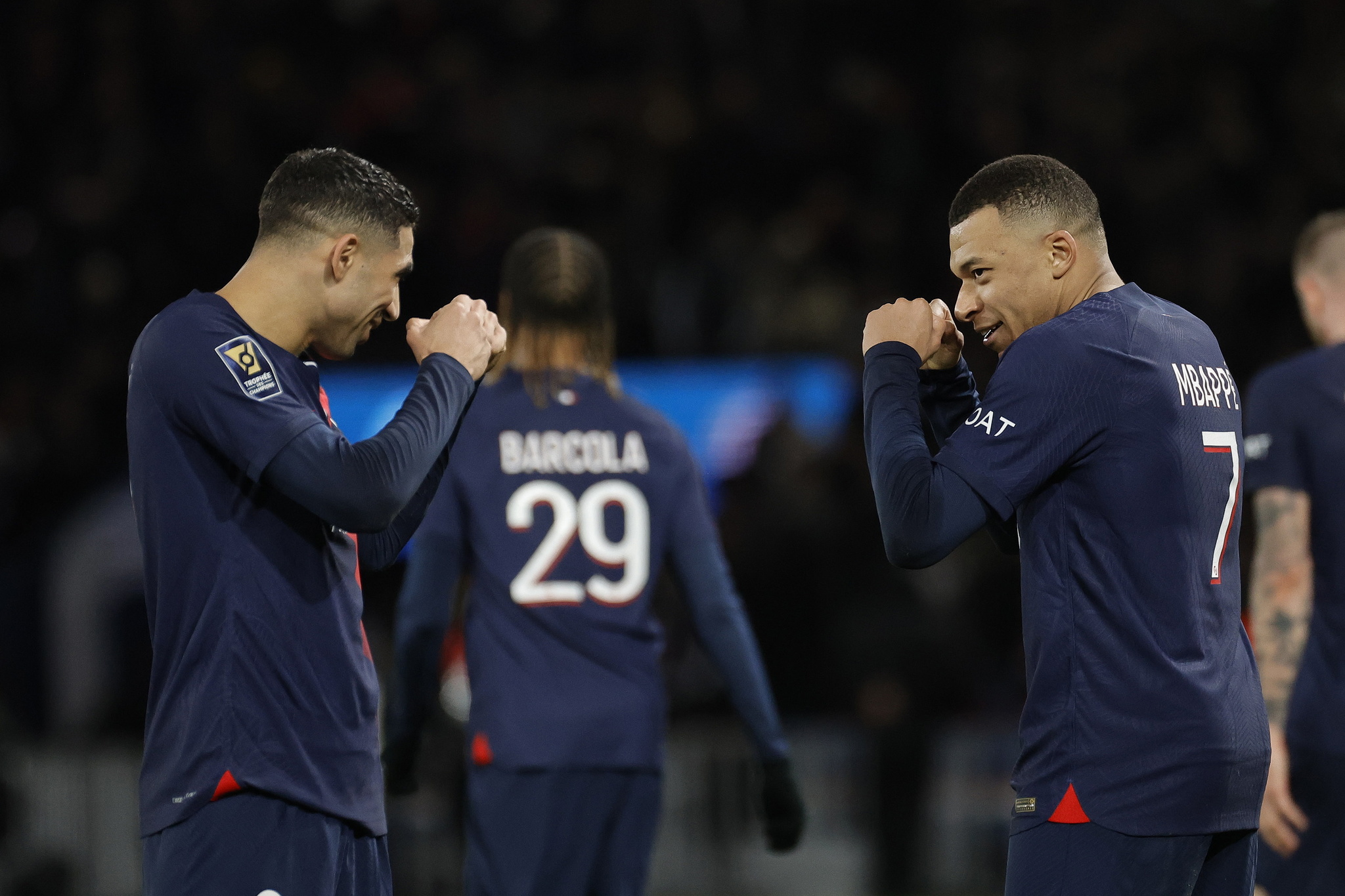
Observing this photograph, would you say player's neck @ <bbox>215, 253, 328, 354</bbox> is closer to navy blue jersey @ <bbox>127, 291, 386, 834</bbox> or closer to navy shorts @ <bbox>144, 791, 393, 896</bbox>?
navy blue jersey @ <bbox>127, 291, 386, 834</bbox>

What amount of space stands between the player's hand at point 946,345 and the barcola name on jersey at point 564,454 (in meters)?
1.39

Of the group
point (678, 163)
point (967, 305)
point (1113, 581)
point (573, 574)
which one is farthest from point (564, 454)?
point (678, 163)

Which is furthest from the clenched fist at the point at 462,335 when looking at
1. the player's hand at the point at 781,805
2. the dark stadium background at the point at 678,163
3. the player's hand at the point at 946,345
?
the dark stadium background at the point at 678,163

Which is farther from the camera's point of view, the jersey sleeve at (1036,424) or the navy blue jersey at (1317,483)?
the navy blue jersey at (1317,483)

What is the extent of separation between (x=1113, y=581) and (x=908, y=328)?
30.0 inches

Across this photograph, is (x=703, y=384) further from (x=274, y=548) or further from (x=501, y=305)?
(x=274, y=548)

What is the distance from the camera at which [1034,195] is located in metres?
→ 3.41

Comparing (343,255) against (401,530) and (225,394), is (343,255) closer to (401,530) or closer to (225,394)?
(225,394)

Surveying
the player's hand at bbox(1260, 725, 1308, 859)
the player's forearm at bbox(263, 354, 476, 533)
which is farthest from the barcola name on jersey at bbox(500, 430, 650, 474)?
the player's hand at bbox(1260, 725, 1308, 859)

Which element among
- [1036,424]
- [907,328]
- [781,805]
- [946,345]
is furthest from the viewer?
[781,805]

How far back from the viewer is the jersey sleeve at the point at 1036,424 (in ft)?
10.4

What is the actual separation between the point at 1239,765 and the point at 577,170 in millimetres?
9414

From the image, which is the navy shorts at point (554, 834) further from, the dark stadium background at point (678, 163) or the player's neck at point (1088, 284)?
the dark stadium background at point (678, 163)

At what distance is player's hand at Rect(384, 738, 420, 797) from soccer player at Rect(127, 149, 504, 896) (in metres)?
1.61
